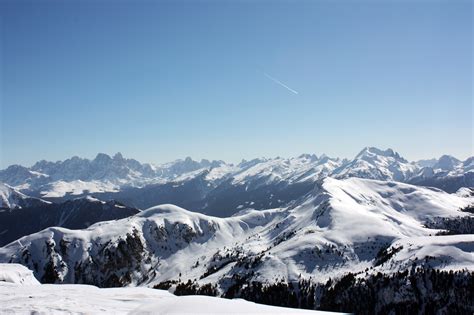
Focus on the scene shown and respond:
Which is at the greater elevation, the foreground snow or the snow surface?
the foreground snow

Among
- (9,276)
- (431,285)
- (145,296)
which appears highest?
(145,296)

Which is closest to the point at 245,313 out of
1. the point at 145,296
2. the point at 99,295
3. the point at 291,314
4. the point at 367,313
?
the point at 291,314

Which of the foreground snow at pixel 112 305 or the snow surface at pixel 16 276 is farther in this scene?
the snow surface at pixel 16 276

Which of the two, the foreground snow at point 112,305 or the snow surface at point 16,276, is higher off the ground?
the foreground snow at point 112,305

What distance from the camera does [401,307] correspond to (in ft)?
631

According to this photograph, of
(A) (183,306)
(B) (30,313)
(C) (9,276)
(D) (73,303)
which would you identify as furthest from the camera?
(C) (9,276)

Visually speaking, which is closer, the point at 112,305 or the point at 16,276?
the point at 112,305

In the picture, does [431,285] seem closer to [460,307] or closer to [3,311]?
[460,307]

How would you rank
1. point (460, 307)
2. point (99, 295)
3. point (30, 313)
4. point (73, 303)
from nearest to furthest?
point (30, 313) → point (73, 303) → point (99, 295) → point (460, 307)

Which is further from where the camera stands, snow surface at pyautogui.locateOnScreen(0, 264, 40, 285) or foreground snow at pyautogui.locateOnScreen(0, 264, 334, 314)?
snow surface at pyautogui.locateOnScreen(0, 264, 40, 285)

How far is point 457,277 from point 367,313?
5303cm

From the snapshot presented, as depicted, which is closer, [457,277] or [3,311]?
[3,311]

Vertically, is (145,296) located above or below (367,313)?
above

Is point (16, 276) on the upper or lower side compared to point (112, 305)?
lower
